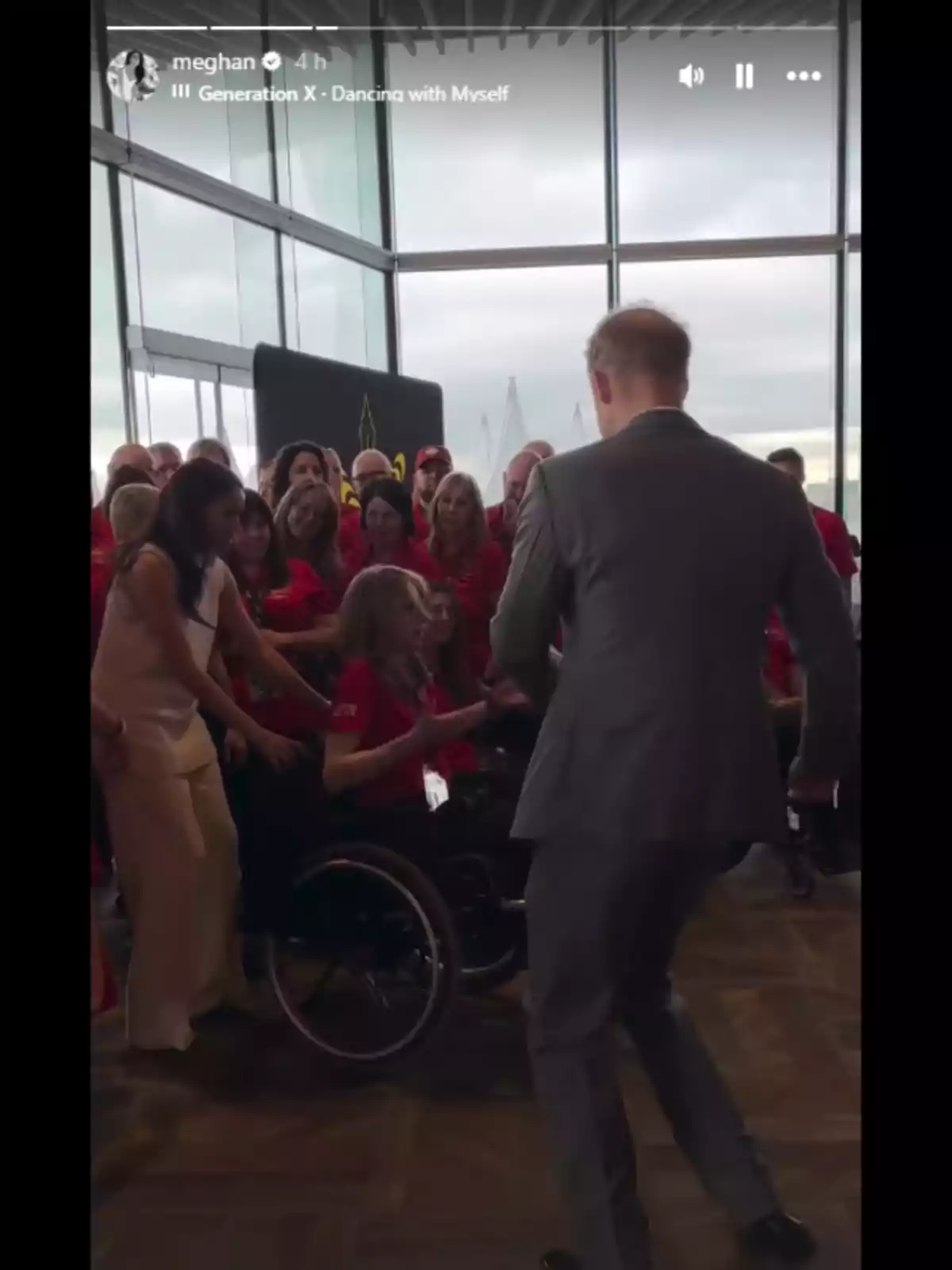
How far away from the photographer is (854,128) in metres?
1.22

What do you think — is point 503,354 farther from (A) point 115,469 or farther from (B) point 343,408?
(A) point 115,469

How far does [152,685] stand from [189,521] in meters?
0.21

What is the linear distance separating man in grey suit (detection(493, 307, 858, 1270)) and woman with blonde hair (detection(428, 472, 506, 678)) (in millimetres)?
27

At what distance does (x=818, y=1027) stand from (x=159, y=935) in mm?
827

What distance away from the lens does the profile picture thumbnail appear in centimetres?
122

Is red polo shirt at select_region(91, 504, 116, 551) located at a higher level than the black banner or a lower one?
lower

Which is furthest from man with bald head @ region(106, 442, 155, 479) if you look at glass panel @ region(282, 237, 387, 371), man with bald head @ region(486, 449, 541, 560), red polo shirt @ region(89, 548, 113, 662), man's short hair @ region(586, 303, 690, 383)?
man's short hair @ region(586, 303, 690, 383)

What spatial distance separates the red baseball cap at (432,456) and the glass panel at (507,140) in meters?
0.27

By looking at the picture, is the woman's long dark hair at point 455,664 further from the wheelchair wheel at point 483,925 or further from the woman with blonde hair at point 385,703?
the wheelchair wheel at point 483,925

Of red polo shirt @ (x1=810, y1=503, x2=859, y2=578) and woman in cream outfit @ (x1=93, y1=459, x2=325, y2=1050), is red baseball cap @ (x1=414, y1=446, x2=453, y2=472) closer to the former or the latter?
woman in cream outfit @ (x1=93, y1=459, x2=325, y2=1050)

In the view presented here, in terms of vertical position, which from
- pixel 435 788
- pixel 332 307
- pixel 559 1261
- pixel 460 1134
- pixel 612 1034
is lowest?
pixel 559 1261
